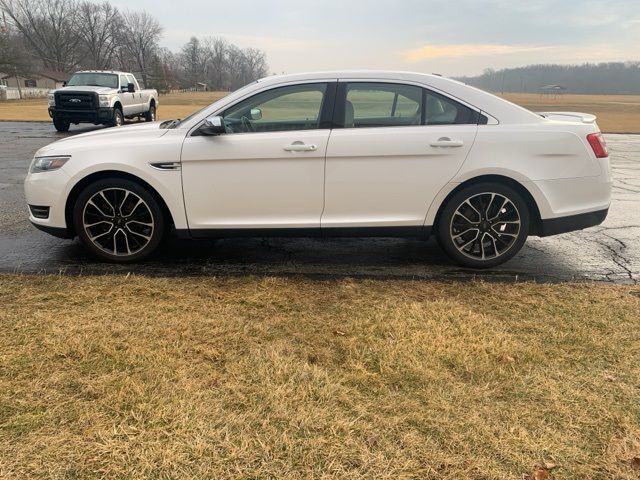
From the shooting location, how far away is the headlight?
432 centimetres

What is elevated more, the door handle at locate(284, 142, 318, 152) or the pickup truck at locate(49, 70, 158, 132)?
the pickup truck at locate(49, 70, 158, 132)

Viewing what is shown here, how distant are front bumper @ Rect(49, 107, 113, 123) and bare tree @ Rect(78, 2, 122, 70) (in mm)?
92080

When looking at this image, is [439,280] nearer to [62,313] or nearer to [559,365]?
[559,365]

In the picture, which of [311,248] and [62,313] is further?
[311,248]

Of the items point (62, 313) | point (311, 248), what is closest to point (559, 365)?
point (311, 248)

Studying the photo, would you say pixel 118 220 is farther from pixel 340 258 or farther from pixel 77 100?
pixel 77 100

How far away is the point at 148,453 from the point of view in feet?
6.97

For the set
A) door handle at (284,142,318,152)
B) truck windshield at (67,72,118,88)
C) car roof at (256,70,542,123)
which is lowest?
door handle at (284,142,318,152)

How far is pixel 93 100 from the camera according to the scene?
16734 millimetres

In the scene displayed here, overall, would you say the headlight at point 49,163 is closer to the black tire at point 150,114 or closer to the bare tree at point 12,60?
the black tire at point 150,114

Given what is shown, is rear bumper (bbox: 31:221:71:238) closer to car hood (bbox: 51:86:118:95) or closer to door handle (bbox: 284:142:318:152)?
door handle (bbox: 284:142:318:152)

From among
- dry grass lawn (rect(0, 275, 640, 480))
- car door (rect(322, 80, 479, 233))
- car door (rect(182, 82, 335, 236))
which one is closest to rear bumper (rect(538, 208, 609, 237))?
dry grass lawn (rect(0, 275, 640, 480))

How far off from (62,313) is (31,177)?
1668mm

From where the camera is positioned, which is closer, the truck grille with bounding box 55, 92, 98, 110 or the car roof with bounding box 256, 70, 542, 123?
the car roof with bounding box 256, 70, 542, 123
